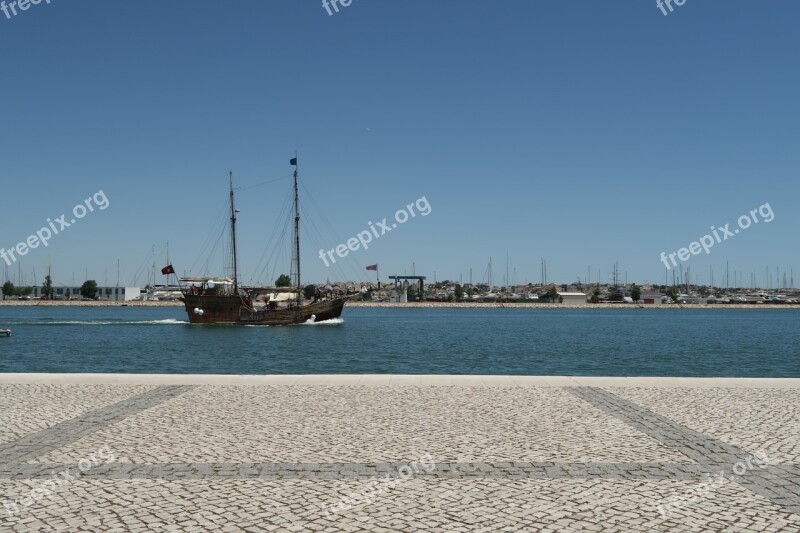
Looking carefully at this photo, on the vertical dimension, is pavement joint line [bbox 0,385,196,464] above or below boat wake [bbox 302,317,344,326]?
above

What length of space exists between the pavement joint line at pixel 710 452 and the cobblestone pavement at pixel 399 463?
3 cm

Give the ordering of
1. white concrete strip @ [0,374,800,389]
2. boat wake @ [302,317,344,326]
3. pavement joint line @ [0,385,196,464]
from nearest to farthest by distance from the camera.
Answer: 1. pavement joint line @ [0,385,196,464]
2. white concrete strip @ [0,374,800,389]
3. boat wake @ [302,317,344,326]

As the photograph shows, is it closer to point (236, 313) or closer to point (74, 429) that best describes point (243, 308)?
point (236, 313)

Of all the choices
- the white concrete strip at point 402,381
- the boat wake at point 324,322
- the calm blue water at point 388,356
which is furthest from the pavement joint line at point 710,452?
the boat wake at point 324,322

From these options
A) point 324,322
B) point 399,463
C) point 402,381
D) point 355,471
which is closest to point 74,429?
point 355,471

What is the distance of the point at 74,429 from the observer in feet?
36.2

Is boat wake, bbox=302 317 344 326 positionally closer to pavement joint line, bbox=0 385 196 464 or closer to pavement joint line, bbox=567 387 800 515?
pavement joint line, bbox=0 385 196 464

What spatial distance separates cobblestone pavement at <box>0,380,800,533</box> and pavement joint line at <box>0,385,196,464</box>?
0.04 meters

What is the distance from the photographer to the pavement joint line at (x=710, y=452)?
300 inches

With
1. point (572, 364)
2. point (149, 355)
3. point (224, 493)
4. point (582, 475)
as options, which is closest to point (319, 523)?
point (224, 493)

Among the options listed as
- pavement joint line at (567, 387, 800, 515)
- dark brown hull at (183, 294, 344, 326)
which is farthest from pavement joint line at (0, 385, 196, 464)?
dark brown hull at (183, 294, 344, 326)

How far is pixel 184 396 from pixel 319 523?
9.04 meters

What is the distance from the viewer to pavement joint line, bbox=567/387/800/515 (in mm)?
7617

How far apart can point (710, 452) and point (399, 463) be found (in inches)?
171
